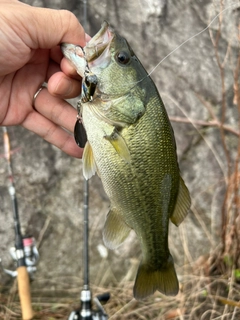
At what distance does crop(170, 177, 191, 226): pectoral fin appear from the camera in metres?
1.29

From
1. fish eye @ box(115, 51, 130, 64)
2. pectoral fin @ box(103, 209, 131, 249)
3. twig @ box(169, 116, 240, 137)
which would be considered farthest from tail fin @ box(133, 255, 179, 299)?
twig @ box(169, 116, 240, 137)

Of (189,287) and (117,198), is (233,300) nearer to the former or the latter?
(189,287)

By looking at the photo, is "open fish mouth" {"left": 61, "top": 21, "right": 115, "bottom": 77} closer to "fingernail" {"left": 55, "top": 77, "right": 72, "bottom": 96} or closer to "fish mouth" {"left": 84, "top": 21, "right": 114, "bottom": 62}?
"fish mouth" {"left": 84, "top": 21, "right": 114, "bottom": 62}

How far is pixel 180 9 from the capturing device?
2449mm

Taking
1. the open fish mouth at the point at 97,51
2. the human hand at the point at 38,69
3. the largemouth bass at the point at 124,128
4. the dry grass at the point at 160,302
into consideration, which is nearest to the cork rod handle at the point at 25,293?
the dry grass at the point at 160,302

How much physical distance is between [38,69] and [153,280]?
2.98 ft

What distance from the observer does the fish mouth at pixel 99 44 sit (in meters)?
1.13

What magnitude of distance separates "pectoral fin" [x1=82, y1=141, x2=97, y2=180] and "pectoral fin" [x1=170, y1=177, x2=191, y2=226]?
288 mm

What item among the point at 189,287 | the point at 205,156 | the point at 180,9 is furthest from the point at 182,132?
the point at 189,287

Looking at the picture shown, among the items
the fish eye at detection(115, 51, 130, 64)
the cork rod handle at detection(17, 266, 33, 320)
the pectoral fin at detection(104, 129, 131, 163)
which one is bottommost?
the cork rod handle at detection(17, 266, 33, 320)

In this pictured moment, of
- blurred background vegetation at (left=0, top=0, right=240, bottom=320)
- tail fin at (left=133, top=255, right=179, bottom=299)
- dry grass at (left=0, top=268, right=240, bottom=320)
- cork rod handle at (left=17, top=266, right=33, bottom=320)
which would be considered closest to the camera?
tail fin at (left=133, top=255, right=179, bottom=299)

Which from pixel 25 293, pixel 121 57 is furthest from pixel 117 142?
pixel 25 293

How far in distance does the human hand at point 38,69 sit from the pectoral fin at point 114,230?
431mm

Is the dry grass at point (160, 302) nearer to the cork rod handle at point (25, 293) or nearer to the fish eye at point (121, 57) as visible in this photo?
the cork rod handle at point (25, 293)
